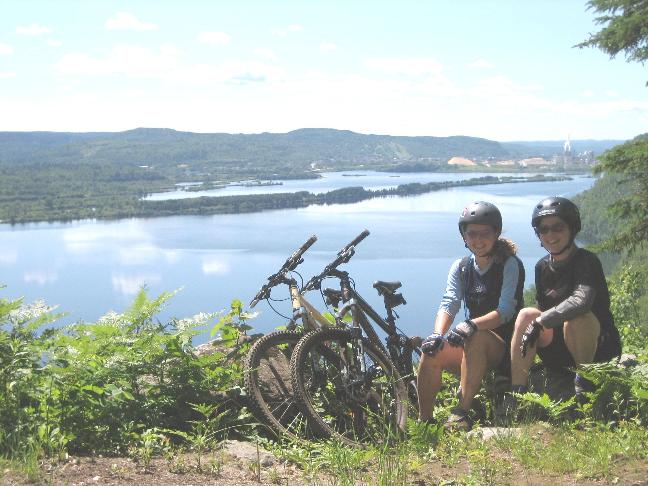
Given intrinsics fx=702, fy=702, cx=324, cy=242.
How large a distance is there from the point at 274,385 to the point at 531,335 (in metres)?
1.51

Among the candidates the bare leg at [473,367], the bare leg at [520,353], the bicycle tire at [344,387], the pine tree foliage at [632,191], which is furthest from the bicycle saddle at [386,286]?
the pine tree foliage at [632,191]

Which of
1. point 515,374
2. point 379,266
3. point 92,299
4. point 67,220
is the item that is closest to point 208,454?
point 515,374

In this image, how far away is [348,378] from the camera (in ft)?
13.4

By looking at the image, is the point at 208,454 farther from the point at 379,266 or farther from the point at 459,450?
the point at 379,266

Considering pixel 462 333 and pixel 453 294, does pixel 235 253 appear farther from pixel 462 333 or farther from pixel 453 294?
pixel 462 333

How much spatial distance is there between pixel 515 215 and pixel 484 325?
5336 centimetres

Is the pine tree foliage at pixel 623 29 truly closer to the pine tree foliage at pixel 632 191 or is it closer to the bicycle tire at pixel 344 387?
the pine tree foliage at pixel 632 191

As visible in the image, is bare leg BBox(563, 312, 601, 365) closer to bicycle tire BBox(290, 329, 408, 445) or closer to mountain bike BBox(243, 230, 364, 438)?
bicycle tire BBox(290, 329, 408, 445)

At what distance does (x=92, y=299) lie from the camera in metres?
44.1

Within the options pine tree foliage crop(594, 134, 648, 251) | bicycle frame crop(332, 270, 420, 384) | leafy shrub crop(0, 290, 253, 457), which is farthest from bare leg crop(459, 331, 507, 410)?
pine tree foliage crop(594, 134, 648, 251)

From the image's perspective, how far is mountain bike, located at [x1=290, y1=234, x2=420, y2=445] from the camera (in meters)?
3.90

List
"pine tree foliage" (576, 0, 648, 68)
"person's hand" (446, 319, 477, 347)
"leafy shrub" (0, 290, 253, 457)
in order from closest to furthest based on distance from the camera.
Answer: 1. "leafy shrub" (0, 290, 253, 457)
2. "person's hand" (446, 319, 477, 347)
3. "pine tree foliage" (576, 0, 648, 68)

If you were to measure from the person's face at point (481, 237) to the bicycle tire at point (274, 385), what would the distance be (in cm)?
119

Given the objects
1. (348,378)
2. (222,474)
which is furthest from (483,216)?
(222,474)
